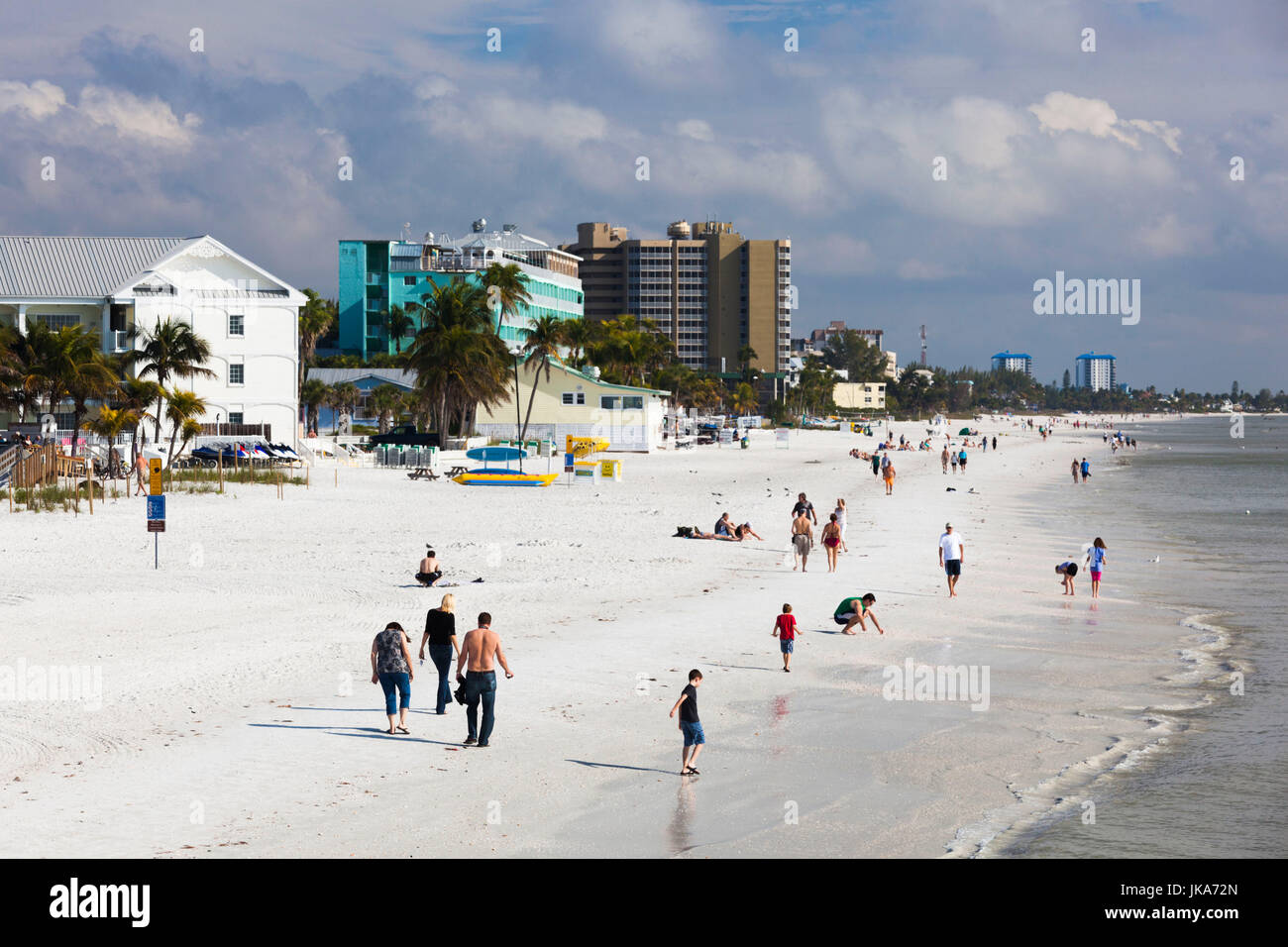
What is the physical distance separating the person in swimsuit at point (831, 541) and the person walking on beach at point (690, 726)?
1507 centimetres

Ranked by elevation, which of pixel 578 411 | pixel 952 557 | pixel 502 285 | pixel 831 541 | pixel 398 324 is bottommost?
pixel 952 557

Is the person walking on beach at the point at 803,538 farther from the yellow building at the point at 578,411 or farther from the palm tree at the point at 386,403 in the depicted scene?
the palm tree at the point at 386,403

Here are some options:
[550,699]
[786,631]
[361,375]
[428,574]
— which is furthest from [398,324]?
[550,699]

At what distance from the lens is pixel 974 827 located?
36.7 ft

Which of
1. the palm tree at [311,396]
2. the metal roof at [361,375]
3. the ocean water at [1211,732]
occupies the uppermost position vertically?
the metal roof at [361,375]

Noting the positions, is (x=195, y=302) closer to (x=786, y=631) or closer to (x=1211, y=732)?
(x=786, y=631)

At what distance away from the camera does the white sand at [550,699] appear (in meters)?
10.8


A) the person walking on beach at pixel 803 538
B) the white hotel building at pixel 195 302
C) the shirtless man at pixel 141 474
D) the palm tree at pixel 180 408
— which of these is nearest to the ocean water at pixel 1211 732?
the person walking on beach at pixel 803 538

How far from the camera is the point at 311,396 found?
82312 mm

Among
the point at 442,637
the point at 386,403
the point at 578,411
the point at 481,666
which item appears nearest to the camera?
the point at 481,666

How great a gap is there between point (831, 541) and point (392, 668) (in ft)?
50.9

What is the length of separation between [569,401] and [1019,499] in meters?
35.2
